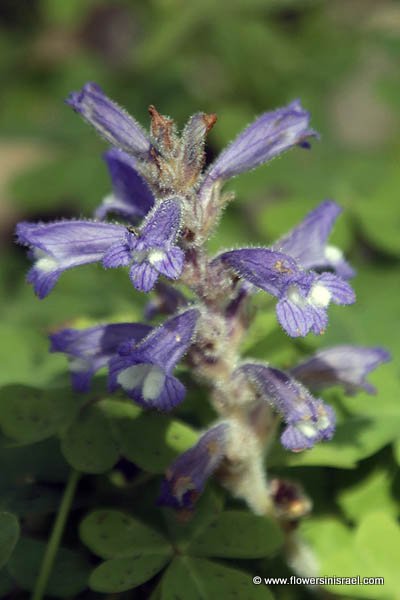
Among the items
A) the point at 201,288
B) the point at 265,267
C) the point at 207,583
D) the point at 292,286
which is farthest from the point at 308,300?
the point at 207,583

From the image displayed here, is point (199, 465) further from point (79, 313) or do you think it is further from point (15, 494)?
point (79, 313)

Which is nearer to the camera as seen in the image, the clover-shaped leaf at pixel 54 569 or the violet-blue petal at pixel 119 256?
the violet-blue petal at pixel 119 256

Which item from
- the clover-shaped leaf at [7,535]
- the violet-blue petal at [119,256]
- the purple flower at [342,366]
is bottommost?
the clover-shaped leaf at [7,535]

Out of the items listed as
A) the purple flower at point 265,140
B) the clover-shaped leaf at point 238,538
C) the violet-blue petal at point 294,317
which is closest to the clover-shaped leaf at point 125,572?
the clover-shaped leaf at point 238,538

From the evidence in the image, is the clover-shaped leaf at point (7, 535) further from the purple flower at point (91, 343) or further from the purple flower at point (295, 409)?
the purple flower at point (295, 409)

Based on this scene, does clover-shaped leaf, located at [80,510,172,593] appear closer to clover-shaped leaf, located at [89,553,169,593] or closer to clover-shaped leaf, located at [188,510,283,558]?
clover-shaped leaf, located at [89,553,169,593]

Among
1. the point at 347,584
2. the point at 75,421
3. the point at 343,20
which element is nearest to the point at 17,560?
the point at 75,421

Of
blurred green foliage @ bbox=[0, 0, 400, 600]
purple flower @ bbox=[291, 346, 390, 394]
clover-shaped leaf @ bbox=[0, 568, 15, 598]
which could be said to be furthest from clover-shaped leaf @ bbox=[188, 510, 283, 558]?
clover-shaped leaf @ bbox=[0, 568, 15, 598]
